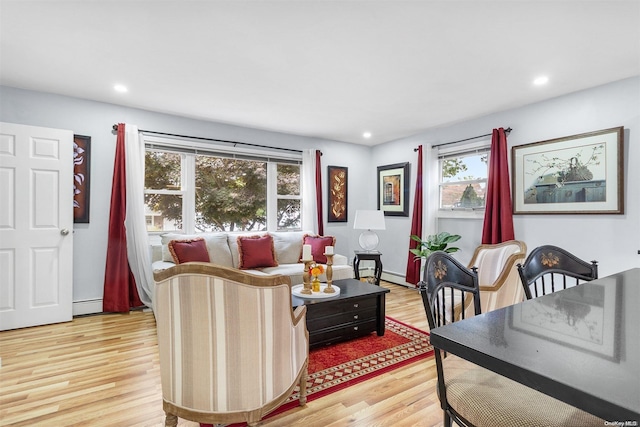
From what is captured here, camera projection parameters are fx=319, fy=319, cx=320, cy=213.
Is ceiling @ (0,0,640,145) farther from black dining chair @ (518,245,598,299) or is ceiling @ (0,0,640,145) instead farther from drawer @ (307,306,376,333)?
drawer @ (307,306,376,333)

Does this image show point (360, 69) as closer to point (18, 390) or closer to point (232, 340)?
point (232, 340)

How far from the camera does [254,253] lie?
12.8 feet

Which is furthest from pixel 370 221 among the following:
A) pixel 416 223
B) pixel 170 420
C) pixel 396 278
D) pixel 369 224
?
pixel 170 420

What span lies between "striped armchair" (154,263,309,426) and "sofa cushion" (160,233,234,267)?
7.60 feet

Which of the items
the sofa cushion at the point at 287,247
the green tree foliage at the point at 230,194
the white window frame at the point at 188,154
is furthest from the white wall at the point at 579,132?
the white window frame at the point at 188,154

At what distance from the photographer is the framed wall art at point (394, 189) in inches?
200

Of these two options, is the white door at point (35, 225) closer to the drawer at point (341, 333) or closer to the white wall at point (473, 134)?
the white wall at point (473, 134)

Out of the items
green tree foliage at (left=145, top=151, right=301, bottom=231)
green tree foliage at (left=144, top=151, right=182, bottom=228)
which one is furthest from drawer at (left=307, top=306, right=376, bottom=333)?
green tree foliage at (left=144, top=151, right=182, bottom=228)

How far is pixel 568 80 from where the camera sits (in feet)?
9.55

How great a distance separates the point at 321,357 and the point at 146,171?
306 centimetres

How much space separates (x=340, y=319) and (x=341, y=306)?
4.6 inches

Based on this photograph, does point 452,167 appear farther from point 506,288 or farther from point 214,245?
point 214,245

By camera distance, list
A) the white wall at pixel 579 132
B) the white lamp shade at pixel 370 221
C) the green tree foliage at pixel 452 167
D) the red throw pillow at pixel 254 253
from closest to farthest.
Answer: the white wall at pixel 579 132
the red throw pillow at pixel 254 253
the green tree foliage at pixel 452 167
the white lamp shade at pixel 370 221

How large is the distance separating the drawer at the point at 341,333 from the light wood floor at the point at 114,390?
0.61m
